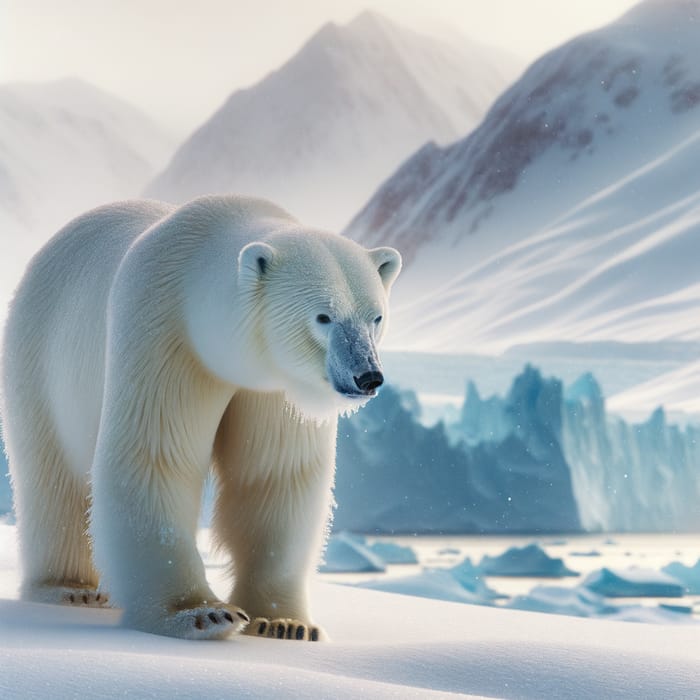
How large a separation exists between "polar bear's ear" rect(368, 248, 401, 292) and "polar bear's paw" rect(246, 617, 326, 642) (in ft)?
2.28

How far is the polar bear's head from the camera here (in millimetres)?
2035

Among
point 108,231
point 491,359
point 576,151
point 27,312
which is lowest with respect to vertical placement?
point 27,312

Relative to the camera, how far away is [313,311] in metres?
2.06

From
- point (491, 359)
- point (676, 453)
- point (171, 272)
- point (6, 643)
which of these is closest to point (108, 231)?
point (171, 272)

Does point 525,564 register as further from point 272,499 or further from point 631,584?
point 272,499

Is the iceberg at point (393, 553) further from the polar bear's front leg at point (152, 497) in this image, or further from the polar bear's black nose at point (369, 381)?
the polar bear's black nose at point (369, 381)

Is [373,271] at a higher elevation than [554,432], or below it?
below

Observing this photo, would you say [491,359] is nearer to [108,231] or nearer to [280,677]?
[108,231]

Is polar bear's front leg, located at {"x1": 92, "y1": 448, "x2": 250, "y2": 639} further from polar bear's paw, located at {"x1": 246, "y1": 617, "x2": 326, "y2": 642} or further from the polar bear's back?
the polar bear's back

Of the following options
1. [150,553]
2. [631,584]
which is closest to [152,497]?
[150,553]

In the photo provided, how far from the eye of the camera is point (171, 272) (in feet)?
7.49

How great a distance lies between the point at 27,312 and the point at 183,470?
748 millimetres

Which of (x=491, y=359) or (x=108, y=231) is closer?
(x=108, y=231)

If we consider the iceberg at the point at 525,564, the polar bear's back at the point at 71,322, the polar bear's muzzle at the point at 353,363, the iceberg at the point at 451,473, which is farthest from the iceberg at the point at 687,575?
the polar bear's muzzle at the point at 353,363
